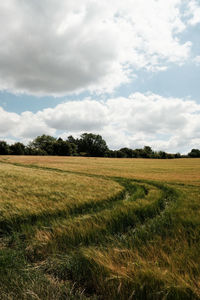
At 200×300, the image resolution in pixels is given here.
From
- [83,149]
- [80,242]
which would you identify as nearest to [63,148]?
[83,149]

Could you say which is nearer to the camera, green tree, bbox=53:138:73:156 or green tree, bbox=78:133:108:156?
green tree, bbox=53:138:73:156

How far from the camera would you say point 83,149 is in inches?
4737

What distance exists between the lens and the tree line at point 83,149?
309 feet

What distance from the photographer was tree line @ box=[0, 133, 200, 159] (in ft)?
309

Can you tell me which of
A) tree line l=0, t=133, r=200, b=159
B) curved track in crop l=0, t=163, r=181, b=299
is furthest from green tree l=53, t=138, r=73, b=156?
curved track in crop l=0, t=163, r=181, b=299

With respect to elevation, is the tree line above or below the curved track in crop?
above

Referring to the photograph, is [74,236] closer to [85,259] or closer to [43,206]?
[85,259]

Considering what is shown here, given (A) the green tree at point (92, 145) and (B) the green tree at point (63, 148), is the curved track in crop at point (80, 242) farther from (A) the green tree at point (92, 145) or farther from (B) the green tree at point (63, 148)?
(A) the green tree at point (92, 145)

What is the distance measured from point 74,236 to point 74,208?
3155mm

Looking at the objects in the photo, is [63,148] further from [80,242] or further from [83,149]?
[80,242]

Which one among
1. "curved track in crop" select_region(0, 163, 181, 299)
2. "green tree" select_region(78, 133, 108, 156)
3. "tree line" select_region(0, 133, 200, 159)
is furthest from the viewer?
"green tree" select_region(78, 133, 108, 156)

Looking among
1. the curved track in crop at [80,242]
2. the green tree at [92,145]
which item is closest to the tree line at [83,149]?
the green tree at [92,145]

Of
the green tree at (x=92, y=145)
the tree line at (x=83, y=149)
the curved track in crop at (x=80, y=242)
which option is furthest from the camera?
the green tree at (x=92, y=145)

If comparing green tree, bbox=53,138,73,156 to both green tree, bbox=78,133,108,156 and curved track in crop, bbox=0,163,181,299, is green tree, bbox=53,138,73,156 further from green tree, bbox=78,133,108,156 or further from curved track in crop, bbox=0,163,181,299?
curved track in crop, bbox=0,163,181,299
